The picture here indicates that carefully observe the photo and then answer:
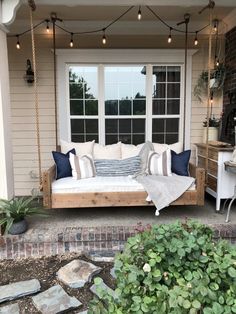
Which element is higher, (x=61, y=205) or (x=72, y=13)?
(x=72, y=13)

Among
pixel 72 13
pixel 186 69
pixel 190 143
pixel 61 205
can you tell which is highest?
pixel 72 13

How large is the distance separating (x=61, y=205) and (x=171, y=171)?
5.22 feet

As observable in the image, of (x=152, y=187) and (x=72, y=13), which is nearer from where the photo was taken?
(x=152, y=187)

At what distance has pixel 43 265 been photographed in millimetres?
2934

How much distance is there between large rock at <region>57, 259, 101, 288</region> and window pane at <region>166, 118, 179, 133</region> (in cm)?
292

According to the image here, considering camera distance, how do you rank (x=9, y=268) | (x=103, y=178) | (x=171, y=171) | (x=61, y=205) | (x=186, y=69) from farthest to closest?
1. (x=186, y=69)
2. (x=171, y=171)
3. (x=103, y=178)
4. (x=61, y=205)
5. (x=9, y=268)

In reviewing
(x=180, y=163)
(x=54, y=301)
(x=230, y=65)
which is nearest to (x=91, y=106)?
(x=180, y=163)

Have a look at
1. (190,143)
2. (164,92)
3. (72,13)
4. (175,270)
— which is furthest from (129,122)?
(175,270)

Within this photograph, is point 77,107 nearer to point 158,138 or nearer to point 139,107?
point 139,107

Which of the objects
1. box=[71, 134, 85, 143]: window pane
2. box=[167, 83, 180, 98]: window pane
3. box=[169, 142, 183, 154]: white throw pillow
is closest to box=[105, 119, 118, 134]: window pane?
box=[71, 134, 85, 143]: window pane

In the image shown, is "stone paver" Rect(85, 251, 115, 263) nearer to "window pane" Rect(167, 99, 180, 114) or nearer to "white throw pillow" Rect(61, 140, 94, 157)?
"white throw pillow" Rect(61, 140, 94, 157)

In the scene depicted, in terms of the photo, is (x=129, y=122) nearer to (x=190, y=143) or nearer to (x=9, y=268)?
(x=190, y=143)

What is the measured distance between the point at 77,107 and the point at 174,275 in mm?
3954

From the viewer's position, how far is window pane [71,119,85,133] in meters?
4.93
